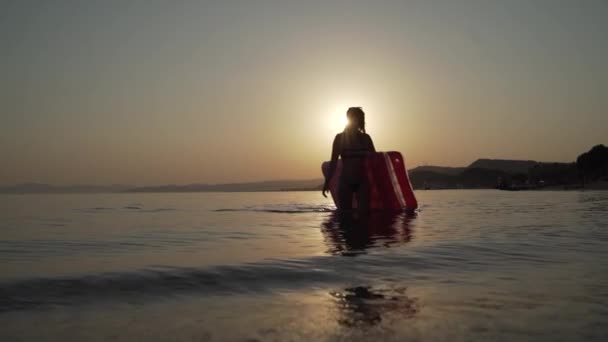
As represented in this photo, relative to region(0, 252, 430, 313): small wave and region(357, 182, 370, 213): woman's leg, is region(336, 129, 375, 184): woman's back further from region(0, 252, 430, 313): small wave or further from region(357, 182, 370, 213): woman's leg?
region(0, 252, 430, 313): small wave

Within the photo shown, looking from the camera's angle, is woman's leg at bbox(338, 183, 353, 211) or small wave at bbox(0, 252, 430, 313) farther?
woman's leg at bbox(338, 183, 353, 211)

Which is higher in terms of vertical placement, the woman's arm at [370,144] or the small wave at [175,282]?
the woman's arm at [370,144]

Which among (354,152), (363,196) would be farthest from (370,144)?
(363,196)

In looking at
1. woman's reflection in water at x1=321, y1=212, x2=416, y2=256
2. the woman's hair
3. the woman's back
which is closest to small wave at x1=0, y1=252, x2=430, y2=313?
woman's reflection in water at x1=321, y1=212, x2=416, y2=256

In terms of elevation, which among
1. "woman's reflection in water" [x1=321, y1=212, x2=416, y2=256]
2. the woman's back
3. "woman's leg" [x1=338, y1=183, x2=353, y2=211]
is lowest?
"woman's reflection in water" [x1=321, y1=212, x2=416, y2=256]

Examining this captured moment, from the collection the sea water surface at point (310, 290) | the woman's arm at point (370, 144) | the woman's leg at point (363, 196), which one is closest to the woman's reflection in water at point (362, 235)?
the sea water surface at point (310, 290)

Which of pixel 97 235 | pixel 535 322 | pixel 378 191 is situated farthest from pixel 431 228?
pixel 535 322

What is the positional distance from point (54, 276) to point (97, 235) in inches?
174

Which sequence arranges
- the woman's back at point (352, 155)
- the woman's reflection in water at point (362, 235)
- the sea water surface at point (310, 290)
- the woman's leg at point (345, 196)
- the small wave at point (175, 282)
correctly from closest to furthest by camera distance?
the sea water surface at point (310, 290) → the small wave at point (175, 282) → the woman's reflection in water at point (362, 235) → the woman's back at point (352, 155) → the woman's leg at point (345, 196)

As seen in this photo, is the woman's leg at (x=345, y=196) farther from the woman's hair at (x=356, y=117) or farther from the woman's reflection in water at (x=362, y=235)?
the woman's hair at (x=356, y=117)

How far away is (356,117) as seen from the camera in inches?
447

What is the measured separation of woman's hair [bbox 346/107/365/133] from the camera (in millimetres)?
11352

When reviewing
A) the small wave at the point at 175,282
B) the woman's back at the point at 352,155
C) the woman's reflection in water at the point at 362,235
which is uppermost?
the woman's back at the point at 352,155

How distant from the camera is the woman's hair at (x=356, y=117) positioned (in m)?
11.4
